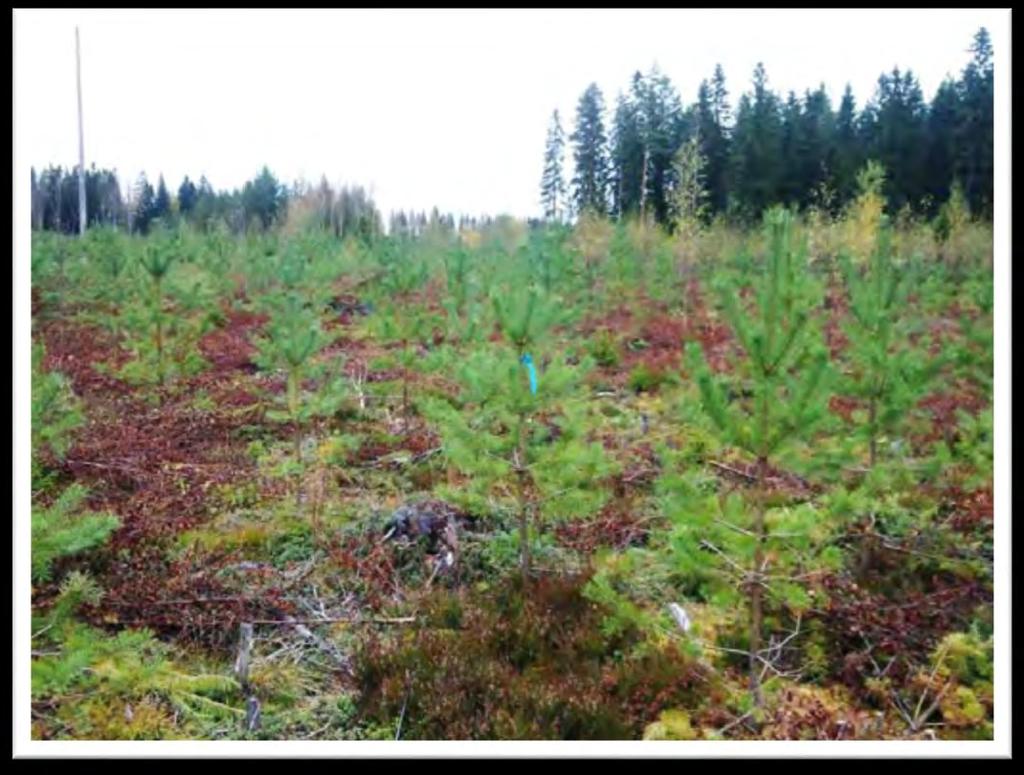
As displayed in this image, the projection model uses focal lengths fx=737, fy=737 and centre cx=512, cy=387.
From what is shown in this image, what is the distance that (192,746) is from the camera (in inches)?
116

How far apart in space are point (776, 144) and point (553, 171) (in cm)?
330

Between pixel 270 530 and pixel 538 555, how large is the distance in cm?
198

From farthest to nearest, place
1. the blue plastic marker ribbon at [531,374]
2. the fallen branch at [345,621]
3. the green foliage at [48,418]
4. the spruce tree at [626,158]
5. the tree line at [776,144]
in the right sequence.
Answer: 1. the spruce tree at [626,158]
2. the tree line at [776,144]
3. the blue plastic marker ribbon at [531,374]
4. the fallen branch at [345,621]
5. the green foliage at [48,418]

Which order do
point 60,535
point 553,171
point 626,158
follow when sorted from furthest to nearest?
point 626,158, point 553,171, point 60,535

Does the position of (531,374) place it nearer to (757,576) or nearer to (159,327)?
(757,576)

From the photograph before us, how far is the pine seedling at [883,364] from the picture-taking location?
4.52 metres

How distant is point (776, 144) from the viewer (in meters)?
8.27

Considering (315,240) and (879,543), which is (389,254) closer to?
(315,240)

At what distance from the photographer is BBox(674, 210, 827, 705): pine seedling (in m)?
3.21

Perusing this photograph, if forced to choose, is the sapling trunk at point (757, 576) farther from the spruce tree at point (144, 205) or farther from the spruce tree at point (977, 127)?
the spruce tree at point (144, 205)

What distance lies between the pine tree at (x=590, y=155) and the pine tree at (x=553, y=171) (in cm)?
13

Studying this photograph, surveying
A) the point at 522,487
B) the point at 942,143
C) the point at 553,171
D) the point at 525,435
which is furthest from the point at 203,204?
the point at 942,143

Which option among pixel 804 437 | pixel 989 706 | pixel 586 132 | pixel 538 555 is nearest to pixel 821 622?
pixel 989 706

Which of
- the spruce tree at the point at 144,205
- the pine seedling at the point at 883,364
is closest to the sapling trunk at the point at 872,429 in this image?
the pine seedling at the point at 883,364
